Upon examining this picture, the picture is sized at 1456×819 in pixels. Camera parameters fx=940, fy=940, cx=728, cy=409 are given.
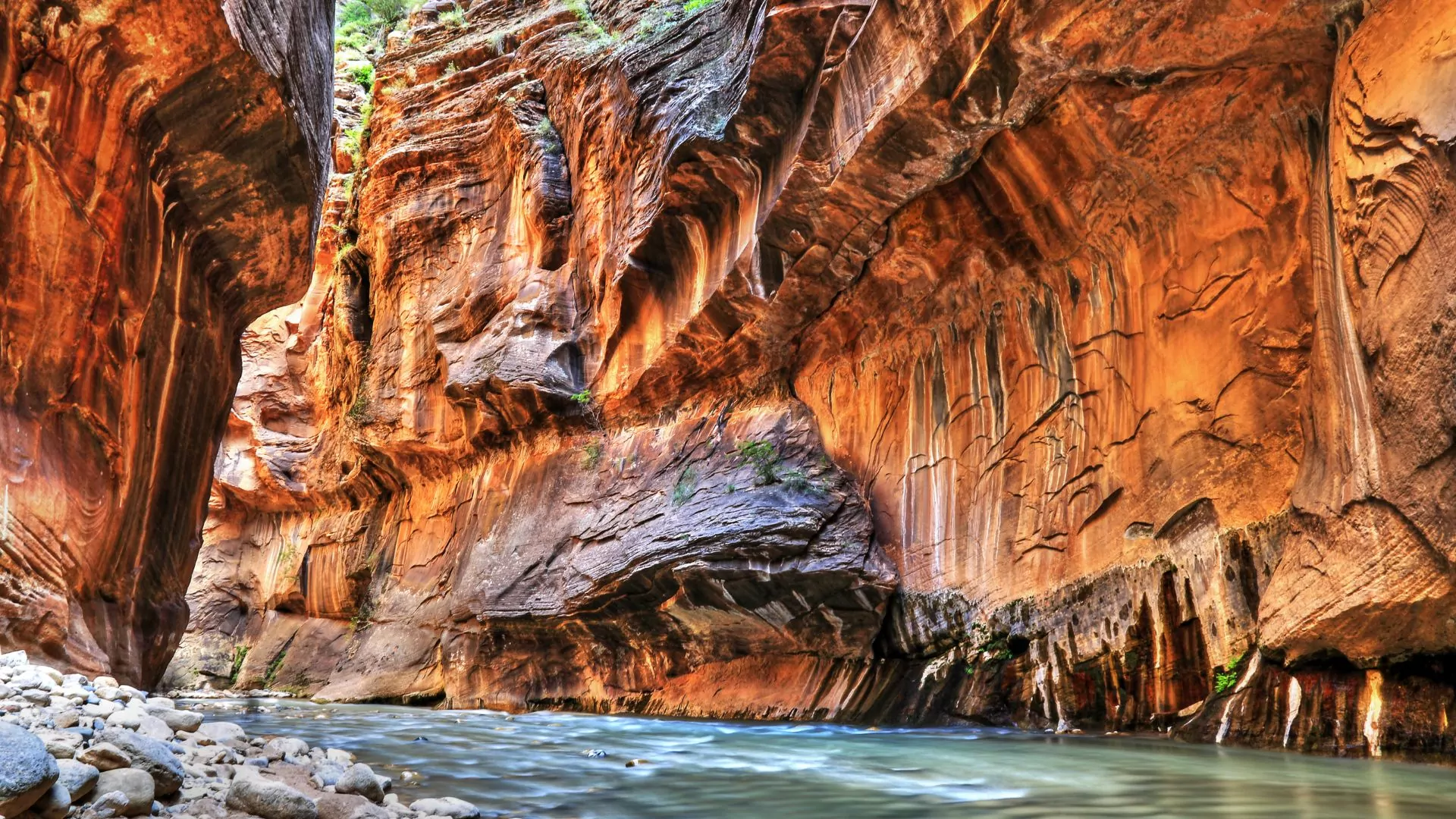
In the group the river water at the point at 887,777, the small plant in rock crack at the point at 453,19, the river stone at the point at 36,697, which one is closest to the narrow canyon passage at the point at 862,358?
the river water at the point at 887,777

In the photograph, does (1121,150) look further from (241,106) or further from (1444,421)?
(241,106)

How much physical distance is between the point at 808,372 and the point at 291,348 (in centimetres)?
1669

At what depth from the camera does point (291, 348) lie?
957 inches

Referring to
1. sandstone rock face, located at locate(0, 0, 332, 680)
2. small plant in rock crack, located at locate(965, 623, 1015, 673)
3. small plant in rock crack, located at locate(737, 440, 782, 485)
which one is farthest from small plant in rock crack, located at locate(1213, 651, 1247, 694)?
sandstone rock face, located at locate(0, 0, 332, 680)

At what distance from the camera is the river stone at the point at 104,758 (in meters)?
3.46

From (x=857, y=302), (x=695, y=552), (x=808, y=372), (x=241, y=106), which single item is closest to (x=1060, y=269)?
(x=857, y=302)

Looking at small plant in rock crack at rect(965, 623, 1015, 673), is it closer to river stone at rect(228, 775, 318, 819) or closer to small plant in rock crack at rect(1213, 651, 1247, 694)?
small plant in rock crack at rect(1213, 651, 1247, 694)

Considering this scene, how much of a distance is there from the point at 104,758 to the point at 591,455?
12105mm

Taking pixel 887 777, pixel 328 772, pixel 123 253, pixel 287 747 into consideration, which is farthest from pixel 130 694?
pixel 887 777

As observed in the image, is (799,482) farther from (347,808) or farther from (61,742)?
(61,742)

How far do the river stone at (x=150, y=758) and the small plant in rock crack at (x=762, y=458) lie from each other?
8.65 metres

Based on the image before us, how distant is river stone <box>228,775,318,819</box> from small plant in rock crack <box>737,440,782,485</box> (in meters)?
8.54

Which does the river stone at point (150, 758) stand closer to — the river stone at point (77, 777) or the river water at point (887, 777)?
the river stone at point (77, 777)

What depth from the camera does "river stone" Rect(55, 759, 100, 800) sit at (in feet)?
10.4
